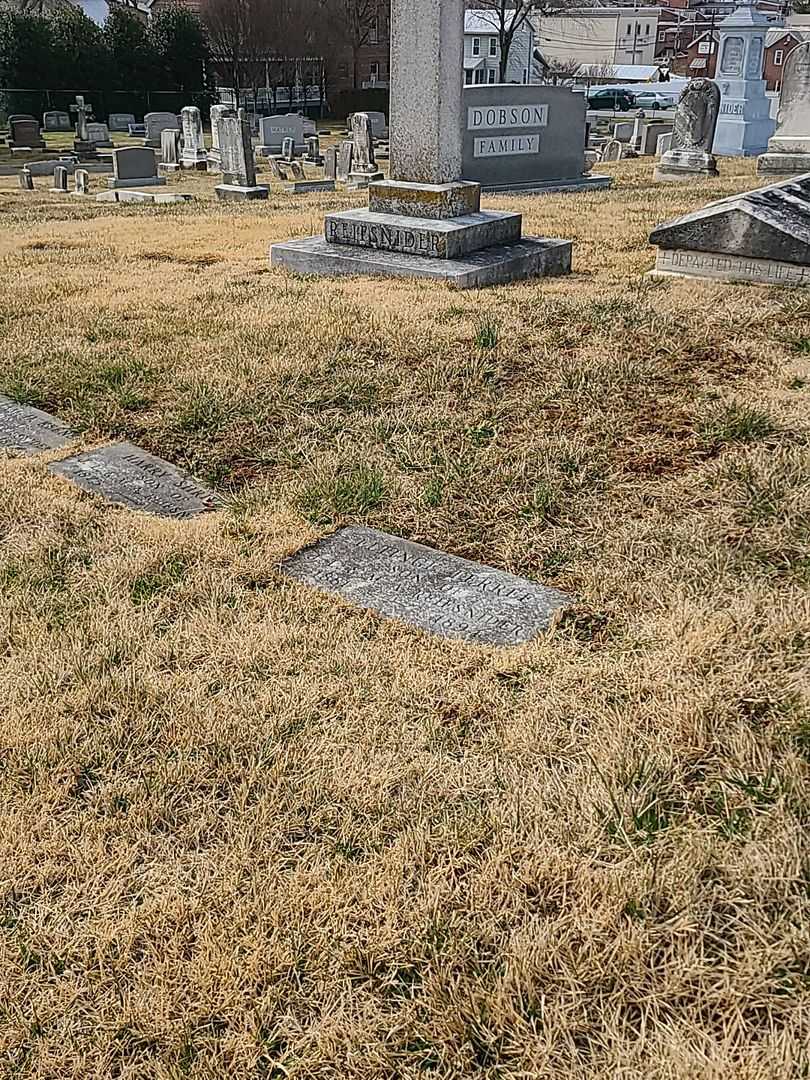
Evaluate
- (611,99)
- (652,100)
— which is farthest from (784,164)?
(652,100)

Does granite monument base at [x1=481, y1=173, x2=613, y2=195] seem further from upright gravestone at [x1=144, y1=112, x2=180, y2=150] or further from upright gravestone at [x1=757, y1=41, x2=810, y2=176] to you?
upright gravestone at [x1=144, y1=112, x2=180, y2=150]

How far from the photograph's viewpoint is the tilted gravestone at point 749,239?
21.0 feet

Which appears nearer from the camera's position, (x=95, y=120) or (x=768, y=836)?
(x=768, y=836)

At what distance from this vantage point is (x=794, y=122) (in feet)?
50.5

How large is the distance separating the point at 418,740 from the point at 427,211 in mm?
5923

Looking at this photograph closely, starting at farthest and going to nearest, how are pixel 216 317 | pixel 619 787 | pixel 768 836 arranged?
pixel 216 317, pixel 619 787, pixel 768 836

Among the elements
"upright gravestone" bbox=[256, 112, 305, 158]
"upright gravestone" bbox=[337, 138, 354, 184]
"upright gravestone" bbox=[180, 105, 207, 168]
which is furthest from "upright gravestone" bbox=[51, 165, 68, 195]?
"upright gravestone" bbox=[256, 112, 305, 158]

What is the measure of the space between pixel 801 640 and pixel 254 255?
6.91 metres

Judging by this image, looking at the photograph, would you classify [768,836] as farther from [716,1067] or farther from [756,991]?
[716,1067]

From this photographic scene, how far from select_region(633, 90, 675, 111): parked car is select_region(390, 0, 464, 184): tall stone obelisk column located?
54595 millimetres

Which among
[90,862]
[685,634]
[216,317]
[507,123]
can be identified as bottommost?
[90,862]

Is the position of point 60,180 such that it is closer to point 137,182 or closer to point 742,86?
point 137,182

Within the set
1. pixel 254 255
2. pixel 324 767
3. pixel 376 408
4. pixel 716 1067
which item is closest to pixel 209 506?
pixel 376 408

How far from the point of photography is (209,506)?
3891mm
